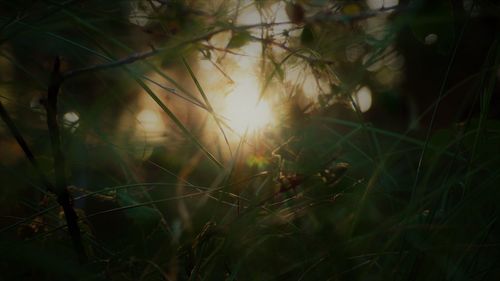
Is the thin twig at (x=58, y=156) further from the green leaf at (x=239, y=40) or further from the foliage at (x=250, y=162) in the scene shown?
the green leaf at (x=239, y=40)

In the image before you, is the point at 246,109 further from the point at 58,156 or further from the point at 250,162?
the point at 58,156

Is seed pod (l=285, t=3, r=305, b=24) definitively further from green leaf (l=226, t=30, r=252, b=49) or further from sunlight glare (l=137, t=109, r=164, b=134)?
sunlight glare (l=137, t=109, r=164, b=134)

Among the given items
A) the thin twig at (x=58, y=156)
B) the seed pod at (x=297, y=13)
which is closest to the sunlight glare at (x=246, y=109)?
the seed pod at (x=297, y=13)

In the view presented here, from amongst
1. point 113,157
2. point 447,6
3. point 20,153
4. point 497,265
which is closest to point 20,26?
point 113,157

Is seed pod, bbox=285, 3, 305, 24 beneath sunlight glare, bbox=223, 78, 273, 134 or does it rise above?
above

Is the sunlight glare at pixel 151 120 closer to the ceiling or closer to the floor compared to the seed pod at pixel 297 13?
Result: closer to the floor

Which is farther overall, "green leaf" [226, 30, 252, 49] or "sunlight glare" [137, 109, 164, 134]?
"sunlight glare" [137, 109, 164, 134]

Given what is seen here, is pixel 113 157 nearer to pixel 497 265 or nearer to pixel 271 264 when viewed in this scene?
pixel 271 264

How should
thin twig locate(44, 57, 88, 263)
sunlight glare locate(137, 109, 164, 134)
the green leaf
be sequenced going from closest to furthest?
1. thin twig locate(44, 57, 88, 263)
2. the green leaf
3. sunlight glare locate(137, 109, 164, 134)

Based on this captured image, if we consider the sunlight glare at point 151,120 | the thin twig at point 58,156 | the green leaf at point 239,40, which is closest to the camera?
the thin twig at point 58,156

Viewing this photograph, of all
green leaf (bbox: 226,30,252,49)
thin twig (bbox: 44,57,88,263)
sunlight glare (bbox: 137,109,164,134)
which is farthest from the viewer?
sunlight glare (bbox: 137,109,164,134)

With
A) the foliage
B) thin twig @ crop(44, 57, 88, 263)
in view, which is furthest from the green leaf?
thin twig @ crop(44, 57, 88, 263)
